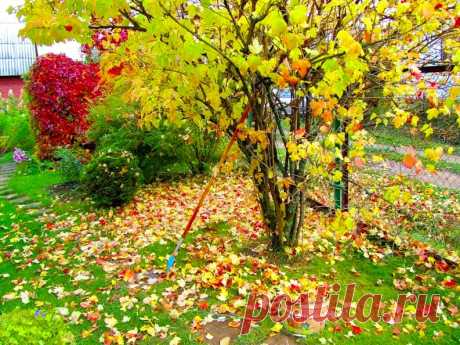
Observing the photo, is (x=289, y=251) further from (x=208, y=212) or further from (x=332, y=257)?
(x=208, y=212)

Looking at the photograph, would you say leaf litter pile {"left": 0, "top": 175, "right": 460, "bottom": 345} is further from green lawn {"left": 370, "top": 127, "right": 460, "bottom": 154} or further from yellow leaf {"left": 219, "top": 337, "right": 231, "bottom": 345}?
green lawn {"left": 370, "top": 127, "right": 460, "bottom": 154}

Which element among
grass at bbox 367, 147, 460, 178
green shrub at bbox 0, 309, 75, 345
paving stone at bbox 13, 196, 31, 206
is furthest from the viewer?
paving stone at bbox 13, 196, 31, 206

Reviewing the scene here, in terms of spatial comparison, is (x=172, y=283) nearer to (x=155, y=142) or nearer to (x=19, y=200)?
(x=155, y=142)

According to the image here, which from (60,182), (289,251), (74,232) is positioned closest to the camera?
(289,251)

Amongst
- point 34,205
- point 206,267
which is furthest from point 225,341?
point 34,205

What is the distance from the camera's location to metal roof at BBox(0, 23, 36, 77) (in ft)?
A: 87.6

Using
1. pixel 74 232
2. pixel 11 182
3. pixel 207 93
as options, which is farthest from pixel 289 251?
pixel 11 182

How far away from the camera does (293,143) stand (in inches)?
111

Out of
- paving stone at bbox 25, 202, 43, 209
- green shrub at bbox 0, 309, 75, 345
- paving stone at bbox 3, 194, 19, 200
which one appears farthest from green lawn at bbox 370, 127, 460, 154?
paving stone at bbox 3, 194, 19, 200

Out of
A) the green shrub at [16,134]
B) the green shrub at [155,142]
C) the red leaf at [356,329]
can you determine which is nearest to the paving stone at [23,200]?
the green shrub at [155,142]

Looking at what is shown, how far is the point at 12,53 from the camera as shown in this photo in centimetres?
2725

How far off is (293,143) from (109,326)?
1.79 m

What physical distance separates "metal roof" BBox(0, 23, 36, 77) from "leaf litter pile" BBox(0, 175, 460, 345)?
25459 millimetres

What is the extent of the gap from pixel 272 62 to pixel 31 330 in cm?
190
